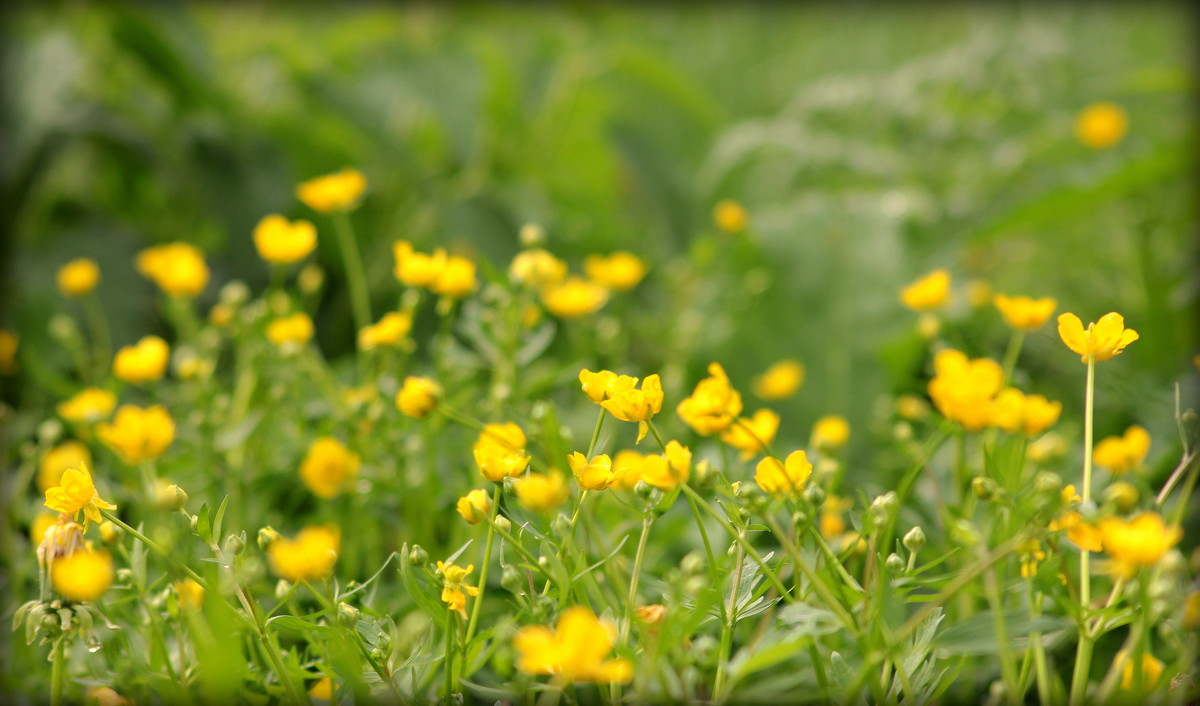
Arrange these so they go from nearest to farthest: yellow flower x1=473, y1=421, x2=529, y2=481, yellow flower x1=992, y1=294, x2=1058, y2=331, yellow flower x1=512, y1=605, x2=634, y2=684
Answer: yellow flower x1=512, y1=605, x2=634, y2=684 < yellow flower x1=473, y1=421, x2=529, y2=481 < yellow flower x1=992, y1=294, x2=1058, y2=331

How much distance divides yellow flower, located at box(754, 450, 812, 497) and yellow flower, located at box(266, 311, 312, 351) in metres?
0.40

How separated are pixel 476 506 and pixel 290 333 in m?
0.36

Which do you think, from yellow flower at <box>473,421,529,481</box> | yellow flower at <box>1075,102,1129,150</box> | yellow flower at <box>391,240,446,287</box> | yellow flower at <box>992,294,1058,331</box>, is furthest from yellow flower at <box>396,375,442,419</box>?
yellow flower at <box>1075,102,1129,150</box>

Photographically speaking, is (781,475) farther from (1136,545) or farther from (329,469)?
(329,469)

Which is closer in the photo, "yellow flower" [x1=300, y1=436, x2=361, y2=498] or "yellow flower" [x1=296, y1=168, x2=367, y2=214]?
"yellow flower" [x1=300, y1=436, x2=361, y2=498]

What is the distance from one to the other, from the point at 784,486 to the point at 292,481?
0.50 meters

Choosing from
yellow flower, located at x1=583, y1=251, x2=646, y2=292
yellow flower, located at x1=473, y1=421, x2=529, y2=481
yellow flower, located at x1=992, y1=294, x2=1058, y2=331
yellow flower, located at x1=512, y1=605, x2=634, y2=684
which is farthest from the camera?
yellow flower, located at x1=583, y1=251, x2=646, y2=292

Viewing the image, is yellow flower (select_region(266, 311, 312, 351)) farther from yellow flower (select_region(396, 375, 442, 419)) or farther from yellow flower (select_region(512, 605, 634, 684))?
yellow flower (select_region(512, 605, 634, 684))

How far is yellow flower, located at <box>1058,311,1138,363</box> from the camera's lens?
0.46 metres

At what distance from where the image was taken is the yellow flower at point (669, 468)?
409 millimetres

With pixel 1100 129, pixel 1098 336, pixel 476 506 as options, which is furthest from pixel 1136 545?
pixel 1100 129

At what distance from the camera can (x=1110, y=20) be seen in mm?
2555

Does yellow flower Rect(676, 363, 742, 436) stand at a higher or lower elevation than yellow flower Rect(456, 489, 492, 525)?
higher

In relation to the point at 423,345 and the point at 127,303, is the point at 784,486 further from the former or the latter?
the point at 127,303
